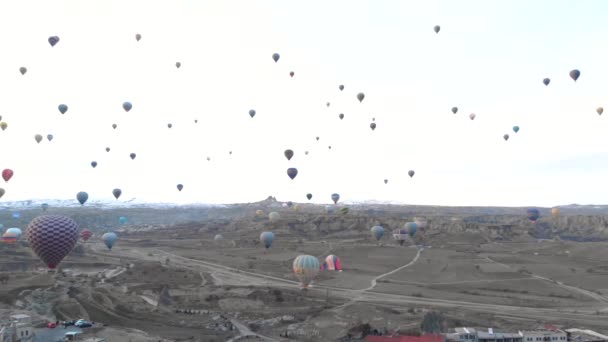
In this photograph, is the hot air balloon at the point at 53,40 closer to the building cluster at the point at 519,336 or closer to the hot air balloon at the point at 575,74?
the building cluster at the point at 519,336

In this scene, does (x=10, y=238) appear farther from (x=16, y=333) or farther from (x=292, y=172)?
(x=16, y=333)

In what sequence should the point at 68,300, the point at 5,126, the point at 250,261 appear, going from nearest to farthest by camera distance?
the point at 68,300
the point at 5,126
the point at 250,261

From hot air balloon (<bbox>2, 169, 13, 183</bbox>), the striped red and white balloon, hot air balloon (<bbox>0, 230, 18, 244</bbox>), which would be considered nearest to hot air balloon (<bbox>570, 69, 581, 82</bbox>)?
the striped red and white balloon

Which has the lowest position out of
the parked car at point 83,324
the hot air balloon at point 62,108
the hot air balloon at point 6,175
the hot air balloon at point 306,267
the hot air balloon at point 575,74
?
the parked car at point 83,324

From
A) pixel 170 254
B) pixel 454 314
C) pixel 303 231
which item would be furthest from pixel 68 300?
pixel 303 231

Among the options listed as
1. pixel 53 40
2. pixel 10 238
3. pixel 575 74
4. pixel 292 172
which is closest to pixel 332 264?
pixel 292 172

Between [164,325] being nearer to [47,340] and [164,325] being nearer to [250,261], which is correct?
[47,340]

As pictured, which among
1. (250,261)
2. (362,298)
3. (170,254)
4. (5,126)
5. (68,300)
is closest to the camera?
(68,300)

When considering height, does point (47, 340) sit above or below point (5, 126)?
below

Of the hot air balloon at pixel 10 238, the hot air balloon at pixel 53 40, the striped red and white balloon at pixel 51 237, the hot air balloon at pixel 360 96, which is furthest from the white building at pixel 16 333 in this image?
the hot air balloon at pixel 10 238
